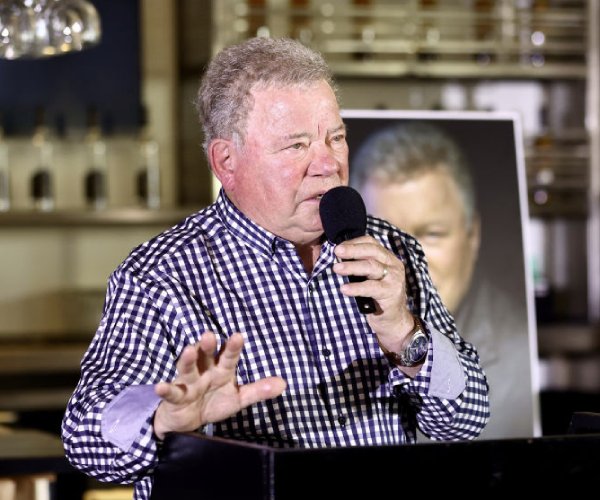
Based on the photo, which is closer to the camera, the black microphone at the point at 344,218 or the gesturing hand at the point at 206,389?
the gesturing hand at the point at 206,389

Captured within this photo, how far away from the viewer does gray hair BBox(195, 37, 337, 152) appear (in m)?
1.65

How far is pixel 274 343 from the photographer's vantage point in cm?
164

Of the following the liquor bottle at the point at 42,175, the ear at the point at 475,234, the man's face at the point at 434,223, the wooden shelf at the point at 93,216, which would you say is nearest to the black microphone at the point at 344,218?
the man's face at the point at 434,223

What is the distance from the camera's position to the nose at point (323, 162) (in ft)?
5.28

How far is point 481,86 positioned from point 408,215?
2.16 meters

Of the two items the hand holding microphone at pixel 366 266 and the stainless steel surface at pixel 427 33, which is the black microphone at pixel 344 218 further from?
the stainless steel surface at pixel 427 33

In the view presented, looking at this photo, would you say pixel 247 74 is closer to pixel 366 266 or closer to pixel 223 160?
pixel 223 160

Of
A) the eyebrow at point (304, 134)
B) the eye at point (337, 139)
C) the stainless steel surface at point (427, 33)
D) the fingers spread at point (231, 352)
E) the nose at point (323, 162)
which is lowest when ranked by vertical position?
the fingers spread at point (231, 352)

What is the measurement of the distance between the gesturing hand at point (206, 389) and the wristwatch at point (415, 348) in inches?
12.2

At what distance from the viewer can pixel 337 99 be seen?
170 cm

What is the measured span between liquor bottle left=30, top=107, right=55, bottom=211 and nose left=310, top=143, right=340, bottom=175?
2836mm

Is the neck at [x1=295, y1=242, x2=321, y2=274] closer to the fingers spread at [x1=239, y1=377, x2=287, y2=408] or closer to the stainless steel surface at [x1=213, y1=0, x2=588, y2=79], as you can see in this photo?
the fingers spread at [x1=239, y1=377, x2=287, y2=408]

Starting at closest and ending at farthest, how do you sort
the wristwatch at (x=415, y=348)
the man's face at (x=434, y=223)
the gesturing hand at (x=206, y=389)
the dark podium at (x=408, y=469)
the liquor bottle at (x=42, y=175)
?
the dark podium at (x=408, y=469) < the gesturing hand at (x=206, y=389) < the wristwatch at (x=415, y=348) < the man's face at (x=434, y=223) < the liquor bottle at (x=42, y=175)

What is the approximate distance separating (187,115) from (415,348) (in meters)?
3.10
